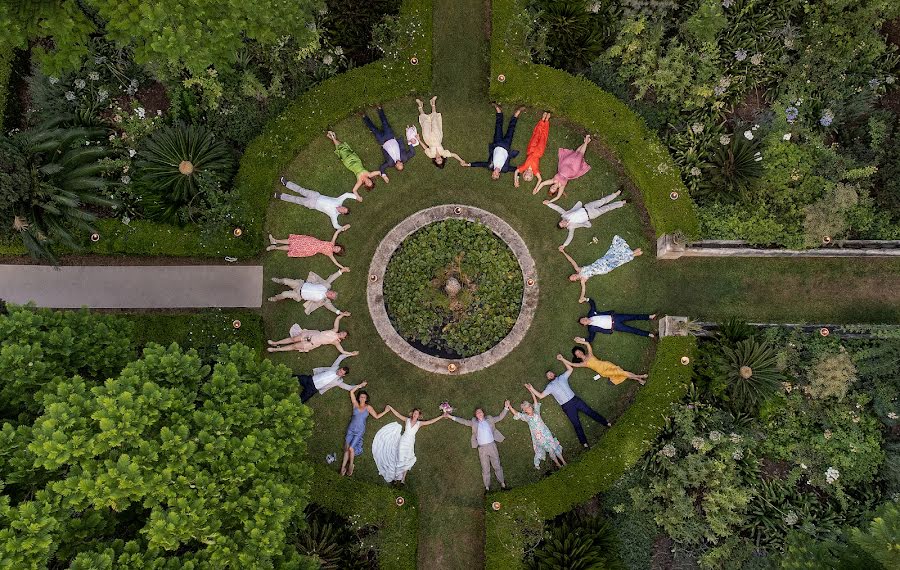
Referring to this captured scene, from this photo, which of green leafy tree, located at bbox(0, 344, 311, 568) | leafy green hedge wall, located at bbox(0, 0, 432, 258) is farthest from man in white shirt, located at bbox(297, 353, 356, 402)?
leafy green hedge wall, located at bbox(0, 0, 432, 258)

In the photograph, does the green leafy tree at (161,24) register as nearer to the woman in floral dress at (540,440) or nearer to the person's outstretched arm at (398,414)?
the person's outstretched arm at (398,414)

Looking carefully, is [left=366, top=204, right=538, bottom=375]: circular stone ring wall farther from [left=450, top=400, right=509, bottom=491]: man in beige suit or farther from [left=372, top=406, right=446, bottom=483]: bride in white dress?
[left=372, top=406, right=446, bottom=483]: bride in white dress

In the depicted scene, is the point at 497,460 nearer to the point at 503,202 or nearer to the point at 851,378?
the point at 503,202

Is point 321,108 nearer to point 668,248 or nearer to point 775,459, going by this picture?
point 668,248

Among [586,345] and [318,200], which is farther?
[318,200]

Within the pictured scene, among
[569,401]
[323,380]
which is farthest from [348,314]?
[569,401]
